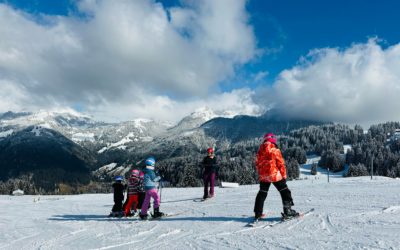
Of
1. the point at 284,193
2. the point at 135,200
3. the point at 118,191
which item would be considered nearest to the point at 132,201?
the point at 135,200

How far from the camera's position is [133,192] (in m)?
14.3

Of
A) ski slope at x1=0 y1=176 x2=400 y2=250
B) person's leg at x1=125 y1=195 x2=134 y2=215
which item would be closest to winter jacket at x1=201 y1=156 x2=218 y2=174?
ski slope at x1=0 y1=176 x2=400 y2=250

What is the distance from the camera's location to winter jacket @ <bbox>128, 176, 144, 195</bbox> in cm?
1434

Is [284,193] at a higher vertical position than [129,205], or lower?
higher

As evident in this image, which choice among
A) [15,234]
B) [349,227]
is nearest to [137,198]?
[15,234]

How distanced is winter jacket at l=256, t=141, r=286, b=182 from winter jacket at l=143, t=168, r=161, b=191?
165 inches

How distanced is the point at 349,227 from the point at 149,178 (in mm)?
6866

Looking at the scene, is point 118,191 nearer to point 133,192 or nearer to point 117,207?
point 117,207

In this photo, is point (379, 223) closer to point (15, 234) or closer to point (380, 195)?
point (380, 195)

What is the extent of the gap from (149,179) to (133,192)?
2.02m

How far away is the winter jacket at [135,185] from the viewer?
14.3m

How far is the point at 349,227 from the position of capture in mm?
8250

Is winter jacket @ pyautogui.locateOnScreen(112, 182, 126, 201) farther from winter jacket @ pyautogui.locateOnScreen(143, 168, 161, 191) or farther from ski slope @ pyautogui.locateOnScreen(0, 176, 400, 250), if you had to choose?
winter jacket @ pyautogui.locateOnScreen(143, 168, 161, 191)

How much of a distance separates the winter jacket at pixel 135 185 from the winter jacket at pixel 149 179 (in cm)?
177
